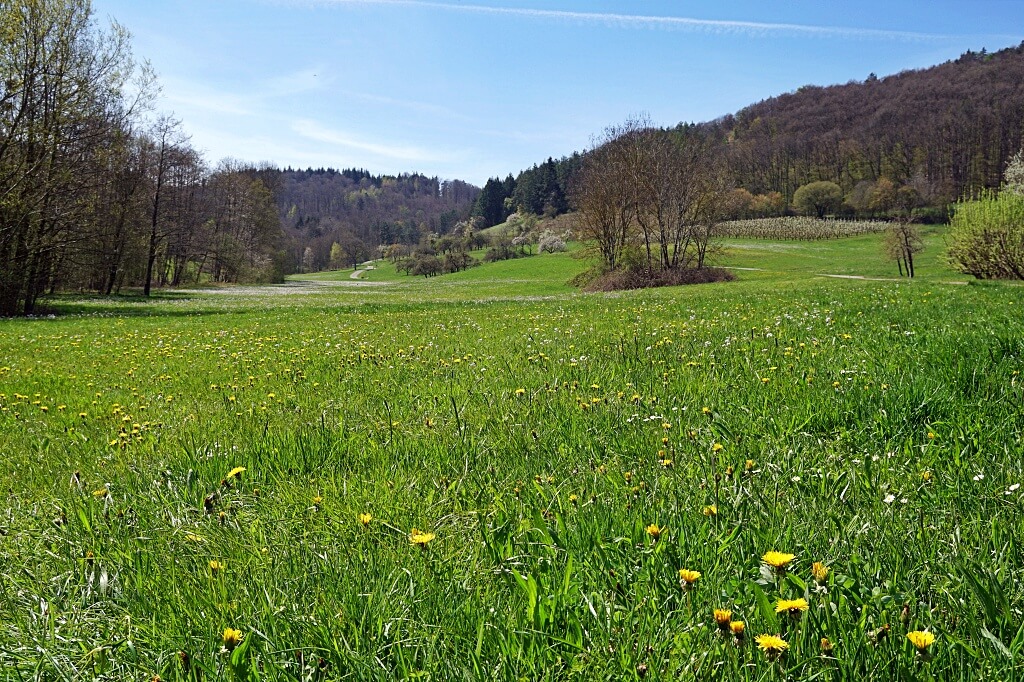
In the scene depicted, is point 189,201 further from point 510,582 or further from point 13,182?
point 510,582

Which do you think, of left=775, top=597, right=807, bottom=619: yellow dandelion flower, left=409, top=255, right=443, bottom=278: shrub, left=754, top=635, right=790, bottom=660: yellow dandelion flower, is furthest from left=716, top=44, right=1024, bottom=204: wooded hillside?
left=754, top=635, right=790, bottom=660: yellow dandelion flower

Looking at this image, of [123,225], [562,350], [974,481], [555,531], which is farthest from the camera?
[123,225]

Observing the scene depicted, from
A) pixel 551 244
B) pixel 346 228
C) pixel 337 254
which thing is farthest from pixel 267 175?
pixel 346 228

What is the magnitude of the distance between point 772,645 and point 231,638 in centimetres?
145

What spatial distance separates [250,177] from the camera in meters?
73.7

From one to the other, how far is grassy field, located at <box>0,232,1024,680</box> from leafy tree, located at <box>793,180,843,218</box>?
4682 inches

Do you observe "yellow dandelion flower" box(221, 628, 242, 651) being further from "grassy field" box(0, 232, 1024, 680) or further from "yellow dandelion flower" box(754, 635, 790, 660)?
"yellow dandelion flower" box(754, 635, 790, 660)

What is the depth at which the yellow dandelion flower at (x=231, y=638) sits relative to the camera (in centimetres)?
166

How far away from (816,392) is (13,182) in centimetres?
2833

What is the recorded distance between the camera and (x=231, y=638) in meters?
1.66

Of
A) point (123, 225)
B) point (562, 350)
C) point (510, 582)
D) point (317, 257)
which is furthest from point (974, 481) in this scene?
point (317, 257)

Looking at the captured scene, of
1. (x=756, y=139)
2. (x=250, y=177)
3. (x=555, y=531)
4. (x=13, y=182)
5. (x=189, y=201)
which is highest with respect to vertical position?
(x=756, y=139)

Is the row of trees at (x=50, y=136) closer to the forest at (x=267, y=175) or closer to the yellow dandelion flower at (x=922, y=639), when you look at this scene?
the forest at (x=267, y=175)

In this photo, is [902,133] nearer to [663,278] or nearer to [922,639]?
[663,278]
